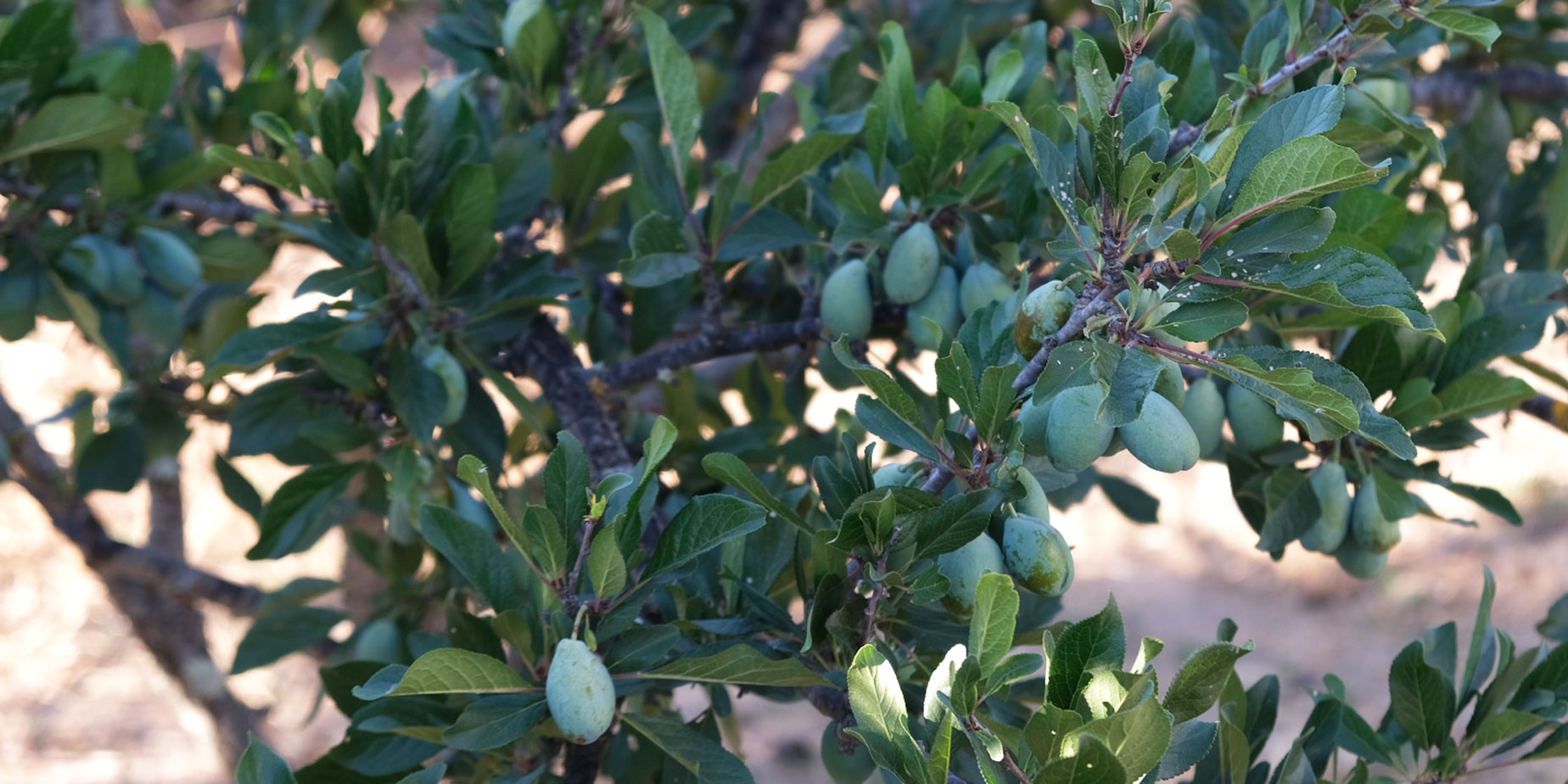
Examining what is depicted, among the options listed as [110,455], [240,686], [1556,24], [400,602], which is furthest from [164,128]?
[240,686]

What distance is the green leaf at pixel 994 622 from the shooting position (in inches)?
22.4

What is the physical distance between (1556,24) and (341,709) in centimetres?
154

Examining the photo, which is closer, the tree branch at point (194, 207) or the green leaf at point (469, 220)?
the green leaf at point (469, 220)

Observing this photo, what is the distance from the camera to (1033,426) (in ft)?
2.07

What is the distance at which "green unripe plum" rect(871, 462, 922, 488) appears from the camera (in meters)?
0.68

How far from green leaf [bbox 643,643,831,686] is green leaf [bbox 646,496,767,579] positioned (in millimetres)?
55

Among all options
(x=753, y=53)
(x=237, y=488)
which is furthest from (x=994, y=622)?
(x=753, y=53)

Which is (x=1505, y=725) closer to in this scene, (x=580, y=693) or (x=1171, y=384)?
(x=1171, y=384)

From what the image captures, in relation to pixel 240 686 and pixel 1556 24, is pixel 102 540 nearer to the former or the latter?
pixel 1556 24

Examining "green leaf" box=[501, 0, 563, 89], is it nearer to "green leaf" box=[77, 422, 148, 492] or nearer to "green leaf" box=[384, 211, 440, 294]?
"green leaf" box=[384, 211, 440, 294]

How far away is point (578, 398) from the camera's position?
1047 mm

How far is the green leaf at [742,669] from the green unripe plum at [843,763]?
0.60 feet

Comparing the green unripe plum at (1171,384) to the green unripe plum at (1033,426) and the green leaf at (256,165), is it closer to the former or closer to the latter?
the green unripe plum at (1033,426)

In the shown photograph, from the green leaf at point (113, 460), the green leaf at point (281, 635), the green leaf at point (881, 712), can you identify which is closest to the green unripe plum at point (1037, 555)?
the green leaf at point (881, 712)
